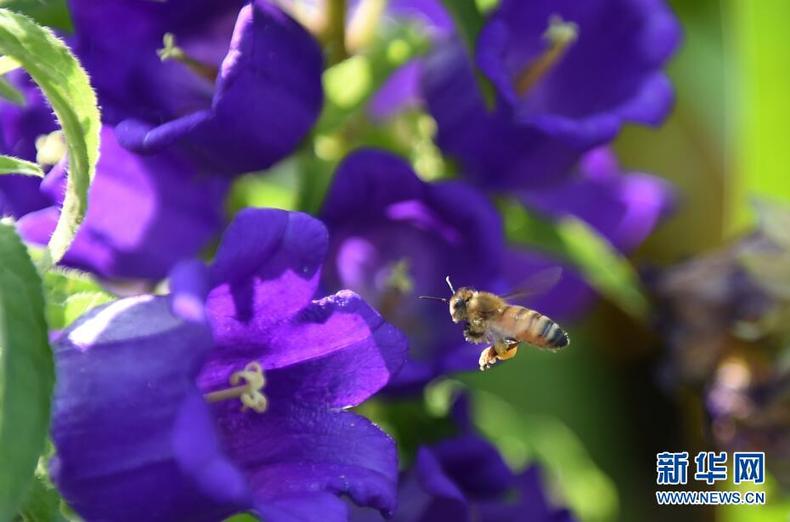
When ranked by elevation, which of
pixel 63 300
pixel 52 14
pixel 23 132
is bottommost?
pixel 63 300

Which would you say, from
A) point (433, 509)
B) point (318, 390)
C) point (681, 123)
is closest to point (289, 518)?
point (318, 390)

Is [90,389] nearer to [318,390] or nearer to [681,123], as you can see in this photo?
[318,390]

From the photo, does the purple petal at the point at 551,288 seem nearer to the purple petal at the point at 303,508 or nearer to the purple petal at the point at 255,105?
the purple petal at the point at 255,105

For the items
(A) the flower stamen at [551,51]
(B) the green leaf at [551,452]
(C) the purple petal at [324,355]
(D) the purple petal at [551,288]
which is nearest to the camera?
(C) the purple petal at [324,355]

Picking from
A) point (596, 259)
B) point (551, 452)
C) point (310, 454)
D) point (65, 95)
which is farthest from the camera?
point (551, 452)

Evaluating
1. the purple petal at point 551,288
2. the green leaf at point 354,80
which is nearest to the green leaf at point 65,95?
the green leaf at point 354,80

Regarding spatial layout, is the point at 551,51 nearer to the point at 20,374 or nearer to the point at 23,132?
the point at 23,132

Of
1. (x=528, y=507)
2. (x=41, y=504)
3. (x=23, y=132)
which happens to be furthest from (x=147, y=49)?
(x=528, y=507)

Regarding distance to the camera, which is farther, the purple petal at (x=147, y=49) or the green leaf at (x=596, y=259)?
the green leaf at (x=596, y=259)
